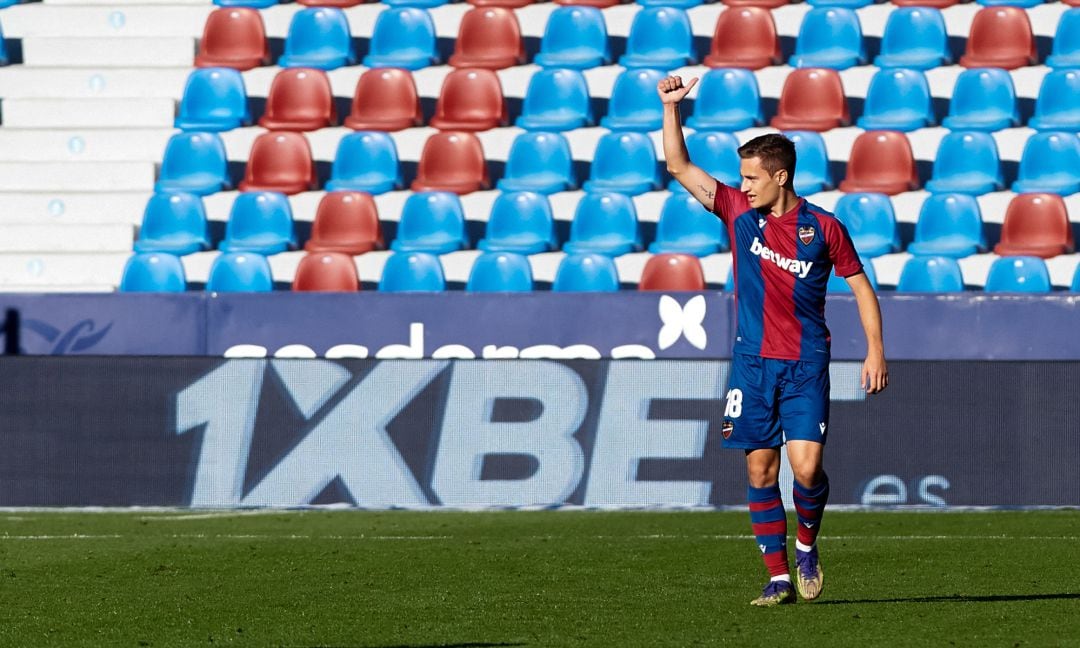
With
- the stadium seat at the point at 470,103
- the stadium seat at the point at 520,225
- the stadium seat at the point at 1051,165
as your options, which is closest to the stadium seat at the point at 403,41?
the stadium seat at the point at 470,103

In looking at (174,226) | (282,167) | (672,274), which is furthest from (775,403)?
(282,167)

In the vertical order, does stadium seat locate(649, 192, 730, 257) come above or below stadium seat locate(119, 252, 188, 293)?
above

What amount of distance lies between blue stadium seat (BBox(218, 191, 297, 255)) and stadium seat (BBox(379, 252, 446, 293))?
123 centimetres

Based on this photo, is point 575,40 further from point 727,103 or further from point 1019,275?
point 1019,275

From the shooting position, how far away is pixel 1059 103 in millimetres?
15812

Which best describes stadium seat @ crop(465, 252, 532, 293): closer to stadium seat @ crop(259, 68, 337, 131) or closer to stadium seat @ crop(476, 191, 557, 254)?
stadium seat @ crop(476, 191, 557, 254)

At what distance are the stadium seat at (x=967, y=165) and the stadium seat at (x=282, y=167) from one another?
5526 mm

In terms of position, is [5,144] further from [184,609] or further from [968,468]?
[184,609]

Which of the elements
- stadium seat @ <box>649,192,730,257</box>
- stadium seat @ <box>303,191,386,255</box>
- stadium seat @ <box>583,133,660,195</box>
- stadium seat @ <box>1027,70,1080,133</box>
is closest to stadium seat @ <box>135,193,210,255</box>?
stadium seat @ <box>303,191,386,255</box>

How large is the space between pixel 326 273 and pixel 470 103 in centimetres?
259

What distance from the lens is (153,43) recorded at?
17672mm

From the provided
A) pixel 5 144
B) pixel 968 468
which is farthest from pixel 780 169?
pixel 5 144

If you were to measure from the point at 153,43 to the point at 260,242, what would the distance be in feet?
10.8

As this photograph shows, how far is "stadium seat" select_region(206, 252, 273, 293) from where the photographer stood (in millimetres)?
14859
